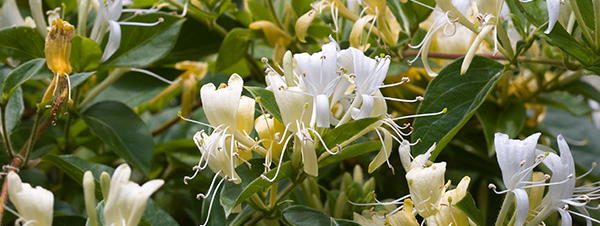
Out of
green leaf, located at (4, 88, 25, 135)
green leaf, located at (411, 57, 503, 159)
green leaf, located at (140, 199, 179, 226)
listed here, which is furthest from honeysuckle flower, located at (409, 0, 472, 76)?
green leaf, located at (4, 88, 25, 135)

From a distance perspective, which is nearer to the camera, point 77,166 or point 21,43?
point 77,166

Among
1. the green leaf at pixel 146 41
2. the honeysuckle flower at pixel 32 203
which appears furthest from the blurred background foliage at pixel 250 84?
the honeysuckle flower at pixel 32 203

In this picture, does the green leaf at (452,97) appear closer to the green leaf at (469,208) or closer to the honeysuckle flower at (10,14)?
the green leaf at (469,208)

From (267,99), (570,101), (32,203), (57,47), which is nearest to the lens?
(32,203)

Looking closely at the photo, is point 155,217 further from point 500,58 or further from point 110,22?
point 500,58

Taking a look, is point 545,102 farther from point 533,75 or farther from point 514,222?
point 514,222

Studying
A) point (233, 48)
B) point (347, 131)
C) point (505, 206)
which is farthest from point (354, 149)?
point (233, 48)

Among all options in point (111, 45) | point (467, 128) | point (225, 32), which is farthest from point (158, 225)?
point (467, 128)
